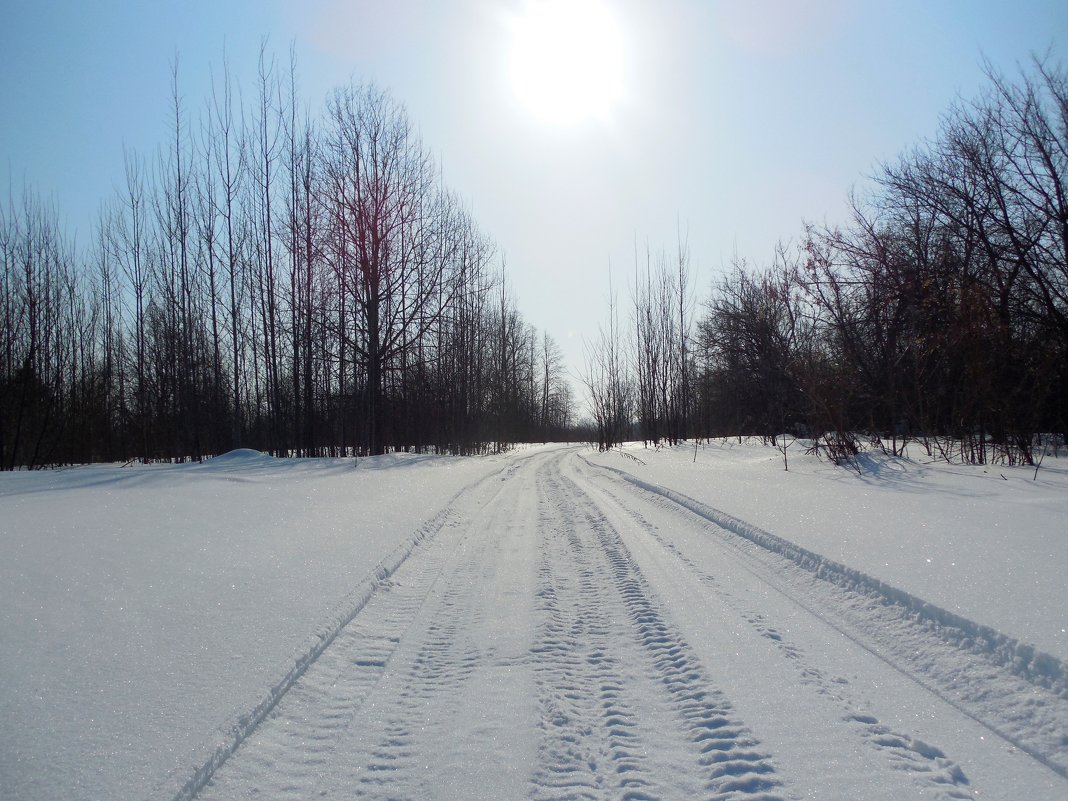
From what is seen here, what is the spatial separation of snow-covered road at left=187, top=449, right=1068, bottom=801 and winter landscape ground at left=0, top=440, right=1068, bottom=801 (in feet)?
0.04

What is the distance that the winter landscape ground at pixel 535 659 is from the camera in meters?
2.14

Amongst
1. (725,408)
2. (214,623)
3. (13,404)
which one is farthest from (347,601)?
(725,408)

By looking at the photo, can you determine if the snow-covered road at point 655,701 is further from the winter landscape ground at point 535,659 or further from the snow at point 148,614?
the snow at point 148,614

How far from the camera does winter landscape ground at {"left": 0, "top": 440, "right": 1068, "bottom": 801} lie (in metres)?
2.14

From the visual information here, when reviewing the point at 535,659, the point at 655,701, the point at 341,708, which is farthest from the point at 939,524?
the point at 341,708

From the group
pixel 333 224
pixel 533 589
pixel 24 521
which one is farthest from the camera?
pixel 333 224

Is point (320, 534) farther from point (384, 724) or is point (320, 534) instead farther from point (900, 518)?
point (900, 518)

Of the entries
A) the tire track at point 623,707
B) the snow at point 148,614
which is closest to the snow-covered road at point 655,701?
the tire track at point 623,707

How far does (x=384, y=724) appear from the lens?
2533mm

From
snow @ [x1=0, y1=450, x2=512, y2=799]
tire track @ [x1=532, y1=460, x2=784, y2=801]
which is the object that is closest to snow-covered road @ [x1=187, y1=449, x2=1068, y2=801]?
tire track @ [x1=532, y1=460, x2=784, y2=801]

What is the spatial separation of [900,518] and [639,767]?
17.4 feet

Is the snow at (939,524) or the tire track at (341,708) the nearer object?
the tire track at (341,708)

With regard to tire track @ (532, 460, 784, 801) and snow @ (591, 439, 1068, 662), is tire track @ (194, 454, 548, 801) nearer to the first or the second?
tire track @ (532, 460, 784, 801)

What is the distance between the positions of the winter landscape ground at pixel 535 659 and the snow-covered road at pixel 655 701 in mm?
13
